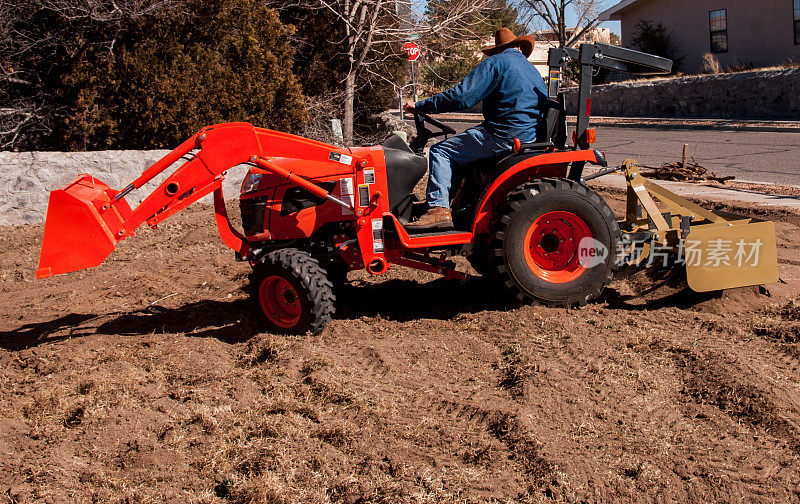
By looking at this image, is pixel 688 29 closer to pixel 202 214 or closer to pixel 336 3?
pixel 336 3

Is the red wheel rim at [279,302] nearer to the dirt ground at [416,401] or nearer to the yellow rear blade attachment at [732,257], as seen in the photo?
the dirt ground at [416,401]

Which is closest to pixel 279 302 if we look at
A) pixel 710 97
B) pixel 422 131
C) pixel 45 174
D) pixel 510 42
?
pixel 422 131

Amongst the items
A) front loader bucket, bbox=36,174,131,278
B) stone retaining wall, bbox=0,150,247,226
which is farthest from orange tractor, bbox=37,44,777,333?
stone retaining wall, bbox=0,150,247,226

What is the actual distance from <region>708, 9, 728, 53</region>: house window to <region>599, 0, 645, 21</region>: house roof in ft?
13.4

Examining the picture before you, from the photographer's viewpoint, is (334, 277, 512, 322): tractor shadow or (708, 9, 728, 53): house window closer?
(334, 277, 512, 322): tractor shadow

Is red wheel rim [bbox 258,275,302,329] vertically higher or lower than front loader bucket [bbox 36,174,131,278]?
lower

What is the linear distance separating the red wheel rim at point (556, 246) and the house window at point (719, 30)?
24242 mm

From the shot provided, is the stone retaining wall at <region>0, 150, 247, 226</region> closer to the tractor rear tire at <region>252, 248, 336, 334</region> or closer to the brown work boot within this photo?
the tractor rear tire at <region>252, 248, 336, 334</region>

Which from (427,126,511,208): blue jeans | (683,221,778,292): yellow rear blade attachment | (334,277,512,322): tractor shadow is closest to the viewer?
(683,221,778,292): yellow rear blade attachment

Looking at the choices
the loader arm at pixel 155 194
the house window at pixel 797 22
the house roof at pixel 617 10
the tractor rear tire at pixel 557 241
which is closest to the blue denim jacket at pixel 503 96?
the tractor rear tire at pixel 557 241

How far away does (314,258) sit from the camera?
5312 mm

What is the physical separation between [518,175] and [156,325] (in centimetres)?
312

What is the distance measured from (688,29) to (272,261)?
1055 inches

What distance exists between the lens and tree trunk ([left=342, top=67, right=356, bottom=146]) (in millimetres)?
14133
